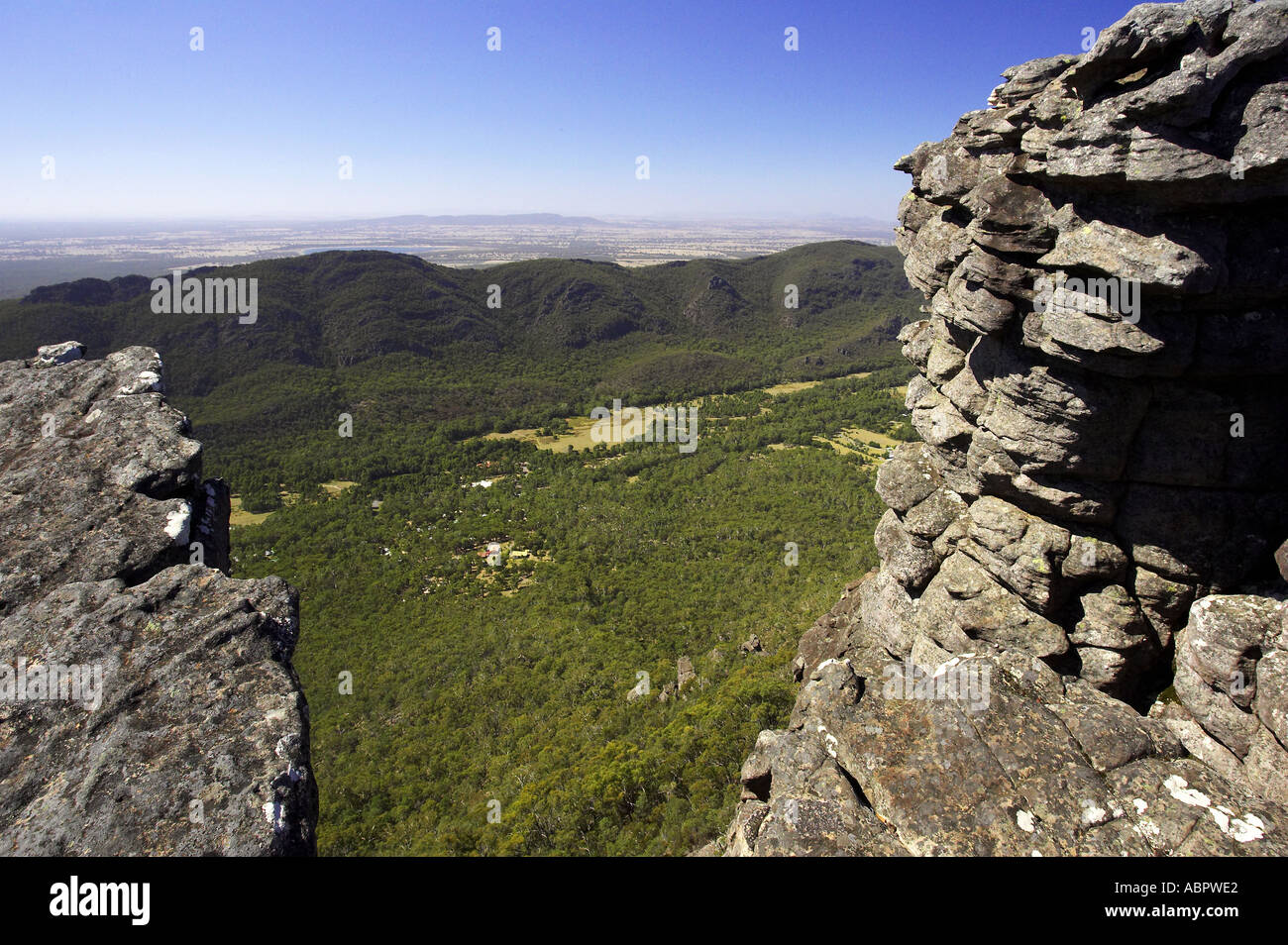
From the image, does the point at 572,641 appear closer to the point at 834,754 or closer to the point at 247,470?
the point at 834,754

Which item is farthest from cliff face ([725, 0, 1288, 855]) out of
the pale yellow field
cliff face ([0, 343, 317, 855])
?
the pale yellow field

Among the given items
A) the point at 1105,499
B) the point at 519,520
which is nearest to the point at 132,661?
the point at 1105,499

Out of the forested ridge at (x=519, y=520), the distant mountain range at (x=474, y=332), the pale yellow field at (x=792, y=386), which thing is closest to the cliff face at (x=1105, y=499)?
the forested ridge at (x=519, y=520)

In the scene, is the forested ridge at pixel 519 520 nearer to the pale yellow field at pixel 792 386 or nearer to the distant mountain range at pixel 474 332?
the distant mountain range at pixel 474 332

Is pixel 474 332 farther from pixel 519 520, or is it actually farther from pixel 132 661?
pixel 132 661

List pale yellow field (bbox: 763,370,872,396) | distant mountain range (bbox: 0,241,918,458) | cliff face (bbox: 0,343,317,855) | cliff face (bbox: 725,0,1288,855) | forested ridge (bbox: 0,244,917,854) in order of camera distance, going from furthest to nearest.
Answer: pale yellow field (bbox: 763,370,872,396) → distant mountain range (bbox: 0,241,918,458) → forested ridge (bbox: 0,244,917,854) → cliff face (bbox: 725,0,1288,855) → cliff face (bbox: 0,343,317,855)

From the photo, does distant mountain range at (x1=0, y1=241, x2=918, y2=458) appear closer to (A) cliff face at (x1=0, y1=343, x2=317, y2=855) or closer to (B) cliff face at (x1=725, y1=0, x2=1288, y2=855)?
(A) cliff face at (x1=0, y1=343, x2=317, y2=855)
